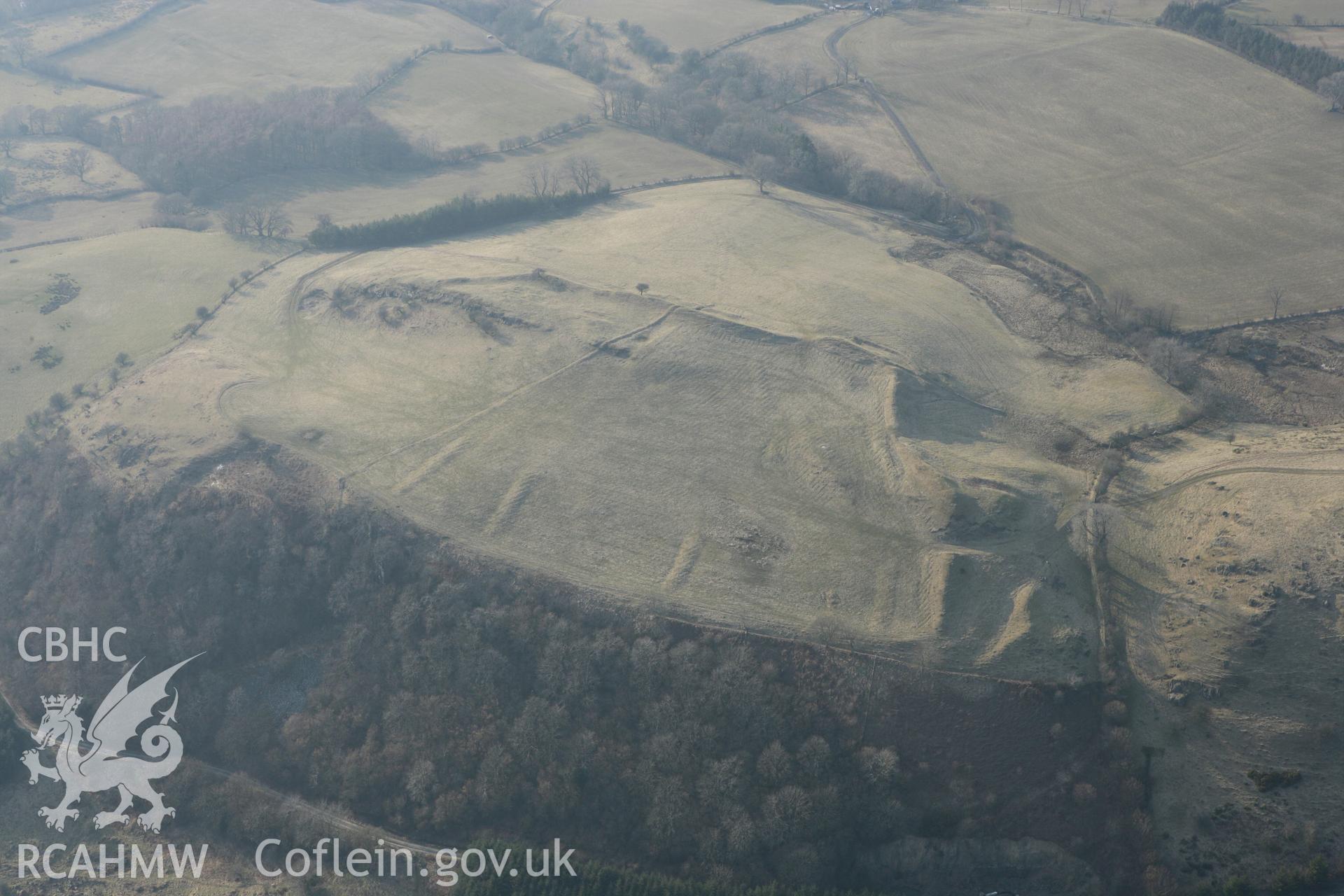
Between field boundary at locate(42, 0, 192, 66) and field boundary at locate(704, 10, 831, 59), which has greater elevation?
field boundary at locate(704, 10, 831, 59)

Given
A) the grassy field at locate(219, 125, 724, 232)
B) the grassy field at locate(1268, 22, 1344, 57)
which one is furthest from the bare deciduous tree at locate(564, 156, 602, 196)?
the grassy field at locate(1268, 22, 1344, 57)

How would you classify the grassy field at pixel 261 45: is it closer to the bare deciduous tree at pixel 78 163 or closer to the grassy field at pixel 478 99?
the grassy field at pixel 478 99

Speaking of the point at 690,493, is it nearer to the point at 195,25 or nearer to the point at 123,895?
the point at 123,895

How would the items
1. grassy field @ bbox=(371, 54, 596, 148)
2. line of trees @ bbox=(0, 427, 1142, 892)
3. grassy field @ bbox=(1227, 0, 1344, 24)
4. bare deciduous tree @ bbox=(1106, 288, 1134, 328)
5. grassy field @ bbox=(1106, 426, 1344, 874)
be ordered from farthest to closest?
grassy field @ bbox=(371, 54, 596, 148), grassy field @ bbox=(1227, 0, 1344, 24), bare deciduous tree @ bbox=(1106, 288, 1134, 328), line of trees @ bbox=(0, 427, 1142, 892), grassy field @ bbox=(1106, 426, 1344, 874)

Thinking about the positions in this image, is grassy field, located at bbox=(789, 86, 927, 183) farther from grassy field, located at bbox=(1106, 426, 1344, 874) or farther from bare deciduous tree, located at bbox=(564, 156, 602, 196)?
grassy field, located at bbox=(1106, 426, 1344, 874)

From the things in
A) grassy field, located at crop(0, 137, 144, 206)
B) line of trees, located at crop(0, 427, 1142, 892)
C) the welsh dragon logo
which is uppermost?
grassy field, located at crop(0, 137, 144, 206)

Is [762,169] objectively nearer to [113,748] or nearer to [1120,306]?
[1120,306]

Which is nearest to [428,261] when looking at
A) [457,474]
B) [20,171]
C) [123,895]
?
[457,474]
